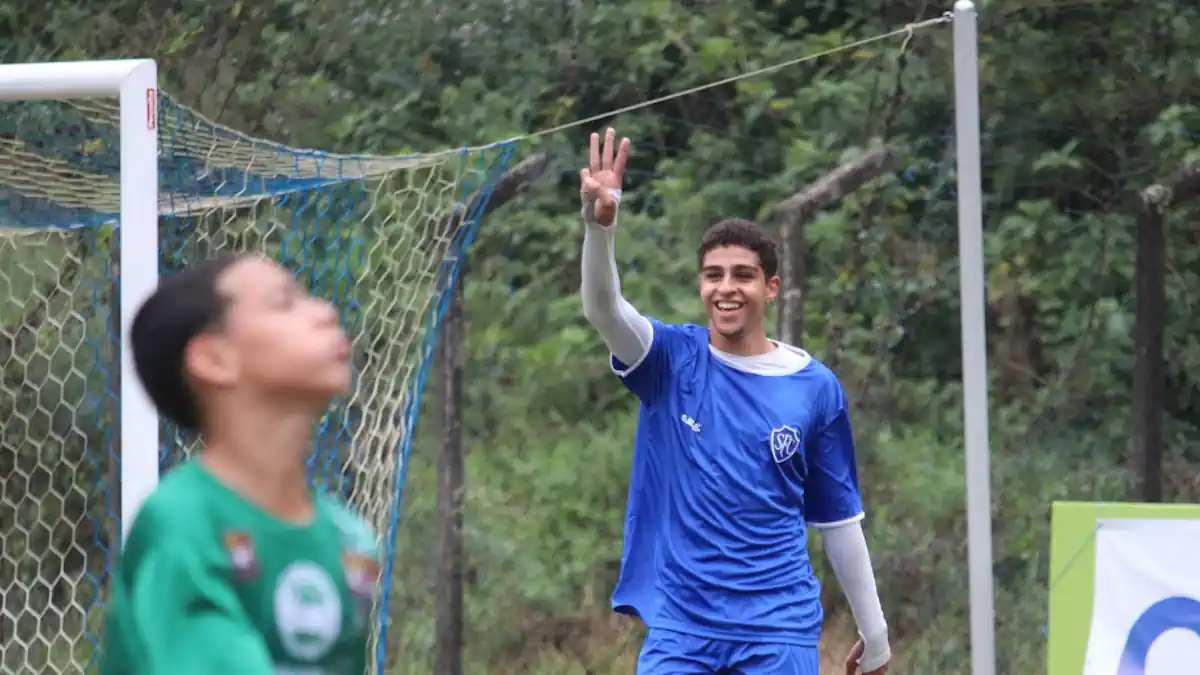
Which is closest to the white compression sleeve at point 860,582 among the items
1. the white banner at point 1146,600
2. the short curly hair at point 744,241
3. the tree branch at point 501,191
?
the short curly hair at point 744,241

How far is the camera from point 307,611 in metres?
2.39

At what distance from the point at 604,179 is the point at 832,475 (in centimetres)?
103

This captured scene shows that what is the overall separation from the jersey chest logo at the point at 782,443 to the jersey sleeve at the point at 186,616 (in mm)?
2433

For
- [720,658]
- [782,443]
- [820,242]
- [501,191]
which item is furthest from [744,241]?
[820,242]

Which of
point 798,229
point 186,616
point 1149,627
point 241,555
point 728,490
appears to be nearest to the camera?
point 186,616

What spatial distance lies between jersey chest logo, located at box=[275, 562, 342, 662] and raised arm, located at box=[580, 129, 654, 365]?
2.11m

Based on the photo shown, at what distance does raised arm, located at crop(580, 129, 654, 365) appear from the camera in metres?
4.42

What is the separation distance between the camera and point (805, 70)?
30.2 ft

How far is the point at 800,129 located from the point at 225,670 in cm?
701

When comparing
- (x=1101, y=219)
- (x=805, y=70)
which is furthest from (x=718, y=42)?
(x=1101, y=219)

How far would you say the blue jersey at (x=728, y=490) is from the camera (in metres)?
4.49

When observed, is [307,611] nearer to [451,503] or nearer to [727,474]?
[727,474]

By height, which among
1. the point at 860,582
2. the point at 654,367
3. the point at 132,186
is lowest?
the point at 860,582

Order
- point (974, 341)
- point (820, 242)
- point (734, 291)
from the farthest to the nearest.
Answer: point (820, 242)
point (974, 341)
point (734, 291)
